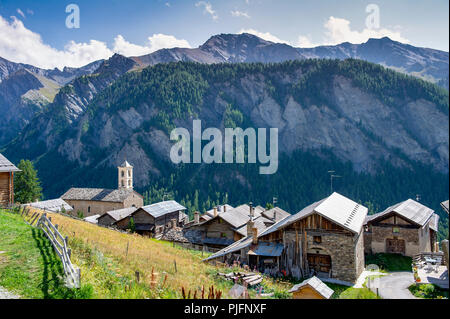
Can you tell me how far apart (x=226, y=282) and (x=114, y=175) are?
123146 mm

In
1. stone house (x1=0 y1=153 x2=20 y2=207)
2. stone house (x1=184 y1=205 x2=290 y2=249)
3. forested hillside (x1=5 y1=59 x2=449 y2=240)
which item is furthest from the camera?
forested hillside (x1=5 y1=59 x2=449 y2=240)

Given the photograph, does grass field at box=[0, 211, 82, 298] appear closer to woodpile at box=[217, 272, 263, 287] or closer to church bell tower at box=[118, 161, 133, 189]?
woodpile at box=[217, 272, 263, 287]

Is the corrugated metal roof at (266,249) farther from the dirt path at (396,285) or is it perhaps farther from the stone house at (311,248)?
the dirt path at (396,285)

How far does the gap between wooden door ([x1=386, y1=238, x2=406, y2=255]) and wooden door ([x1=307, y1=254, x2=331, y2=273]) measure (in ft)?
34.5

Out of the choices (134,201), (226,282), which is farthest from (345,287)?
(134,201)

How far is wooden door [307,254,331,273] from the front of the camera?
23.0 meters

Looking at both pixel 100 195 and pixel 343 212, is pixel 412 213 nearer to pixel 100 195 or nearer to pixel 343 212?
pixel 343 212

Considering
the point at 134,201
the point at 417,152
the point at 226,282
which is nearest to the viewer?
the point at 226,282

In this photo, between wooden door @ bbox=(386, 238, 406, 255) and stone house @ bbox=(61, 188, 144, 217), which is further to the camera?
stone house @ bbox=(61, 188, 144, 217)

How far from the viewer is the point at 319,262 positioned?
76.5 feet

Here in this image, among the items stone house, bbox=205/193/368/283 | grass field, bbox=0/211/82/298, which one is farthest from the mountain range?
grass field, bbox=0/211/82/298

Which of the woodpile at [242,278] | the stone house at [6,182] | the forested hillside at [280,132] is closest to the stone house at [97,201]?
the stone house at [6,182]
